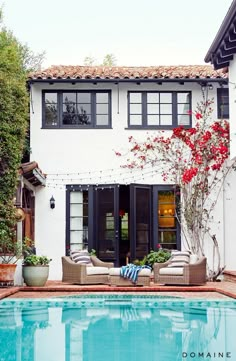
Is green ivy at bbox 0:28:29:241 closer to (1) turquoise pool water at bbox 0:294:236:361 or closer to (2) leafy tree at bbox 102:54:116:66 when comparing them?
(1) turquoise pool water at bbox 0:294:236:361

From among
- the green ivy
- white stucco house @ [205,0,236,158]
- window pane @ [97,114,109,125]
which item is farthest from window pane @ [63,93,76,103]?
white stucco house @ [205,0,236,158]

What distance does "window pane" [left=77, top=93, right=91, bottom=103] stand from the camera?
1952 centimetres

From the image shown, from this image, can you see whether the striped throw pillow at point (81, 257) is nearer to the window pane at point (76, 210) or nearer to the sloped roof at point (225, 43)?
the window pane at point (76, 210)

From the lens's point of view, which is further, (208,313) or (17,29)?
(17,29)

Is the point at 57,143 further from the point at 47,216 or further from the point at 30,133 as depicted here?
the point at 47,216

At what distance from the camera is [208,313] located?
1209 centimetres

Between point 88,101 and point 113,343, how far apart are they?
11.7 meters

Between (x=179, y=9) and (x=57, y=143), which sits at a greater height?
(x=179, y=9)

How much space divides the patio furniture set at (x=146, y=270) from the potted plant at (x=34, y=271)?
3.01 ft

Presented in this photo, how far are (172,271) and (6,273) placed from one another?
4.31m

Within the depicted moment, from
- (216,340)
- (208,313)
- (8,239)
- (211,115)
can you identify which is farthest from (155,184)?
(216,340)

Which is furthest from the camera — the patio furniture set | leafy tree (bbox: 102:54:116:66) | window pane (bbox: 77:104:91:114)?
leafy tree (bbox: 102:54:116:66)

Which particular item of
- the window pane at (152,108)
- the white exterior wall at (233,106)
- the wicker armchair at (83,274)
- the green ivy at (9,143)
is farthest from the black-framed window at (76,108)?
the wicker armchair at (83,274)

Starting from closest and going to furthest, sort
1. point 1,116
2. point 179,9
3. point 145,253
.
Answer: point 1,116, point 145,253, point 179,9
